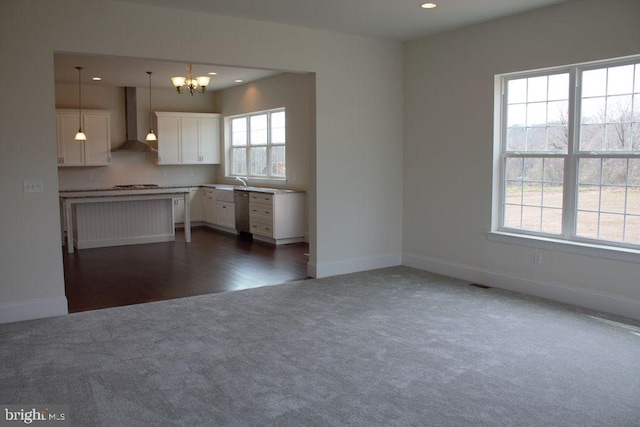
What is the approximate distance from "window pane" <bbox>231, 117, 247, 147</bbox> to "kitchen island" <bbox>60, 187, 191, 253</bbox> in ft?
7.30

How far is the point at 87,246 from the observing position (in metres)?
8.13

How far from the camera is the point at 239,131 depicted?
1061 centimetres

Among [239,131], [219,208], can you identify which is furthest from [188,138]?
[219,208]

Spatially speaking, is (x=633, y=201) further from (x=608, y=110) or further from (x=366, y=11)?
(x=366, y=11)

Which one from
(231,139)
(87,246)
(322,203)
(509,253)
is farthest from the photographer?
(231,139)

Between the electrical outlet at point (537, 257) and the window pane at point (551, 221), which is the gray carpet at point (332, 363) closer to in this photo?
the electrical outlet at point (537, 257)

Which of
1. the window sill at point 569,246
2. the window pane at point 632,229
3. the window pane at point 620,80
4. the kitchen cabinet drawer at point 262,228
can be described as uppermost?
the window pane at point 620,80

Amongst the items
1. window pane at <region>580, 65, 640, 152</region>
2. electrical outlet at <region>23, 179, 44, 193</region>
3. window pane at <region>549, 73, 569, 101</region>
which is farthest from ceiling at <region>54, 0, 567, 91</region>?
electrical outlet at <region>23, 179, 44, 193</region>

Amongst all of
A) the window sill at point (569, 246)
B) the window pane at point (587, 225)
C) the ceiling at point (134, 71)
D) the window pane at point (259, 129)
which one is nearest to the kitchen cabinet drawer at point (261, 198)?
the window pane at point (259, 129)

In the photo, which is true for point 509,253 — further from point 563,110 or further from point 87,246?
point 87,246

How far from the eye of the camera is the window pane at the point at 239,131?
10406 mm

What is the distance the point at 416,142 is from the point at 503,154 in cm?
121

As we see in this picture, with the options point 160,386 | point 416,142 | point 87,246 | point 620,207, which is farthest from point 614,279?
point 87,246

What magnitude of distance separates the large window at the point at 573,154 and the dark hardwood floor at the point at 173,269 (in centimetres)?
261
